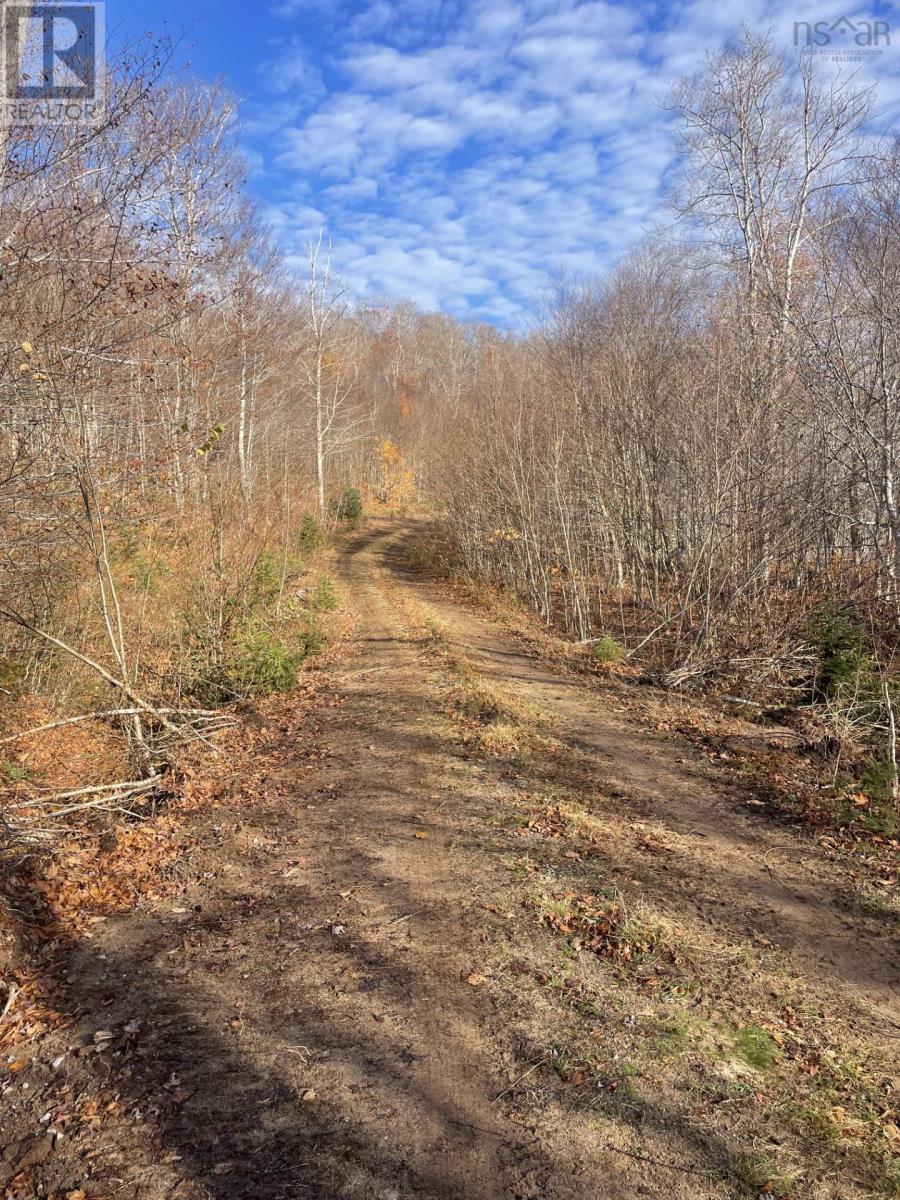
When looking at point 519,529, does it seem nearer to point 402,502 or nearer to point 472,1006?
point 472,1006

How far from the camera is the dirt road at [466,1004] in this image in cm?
271

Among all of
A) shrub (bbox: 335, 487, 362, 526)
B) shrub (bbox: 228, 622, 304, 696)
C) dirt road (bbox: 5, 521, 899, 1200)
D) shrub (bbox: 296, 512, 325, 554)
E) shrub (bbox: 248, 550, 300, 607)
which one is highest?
shrub (bbox: 335, 487, 362, 526)

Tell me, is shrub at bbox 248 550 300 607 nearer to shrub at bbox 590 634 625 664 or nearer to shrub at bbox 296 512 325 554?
shrub at bbox 590 634 625 664

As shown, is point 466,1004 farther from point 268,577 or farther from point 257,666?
point 268,577

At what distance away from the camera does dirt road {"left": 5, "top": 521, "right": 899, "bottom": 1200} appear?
107 inches

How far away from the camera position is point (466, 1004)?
359cm

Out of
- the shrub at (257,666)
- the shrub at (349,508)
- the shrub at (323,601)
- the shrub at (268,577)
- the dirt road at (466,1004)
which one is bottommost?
the dirt road at (466,1004)

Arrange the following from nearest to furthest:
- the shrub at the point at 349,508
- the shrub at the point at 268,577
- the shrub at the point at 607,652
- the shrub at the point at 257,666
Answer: the shrub at the point at 257,666, the shrub at the point at 268,577, the shrub at the point at 607,652, the shrub at the point at 349,508

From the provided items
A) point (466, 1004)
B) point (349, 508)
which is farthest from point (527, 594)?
point (349, 508)

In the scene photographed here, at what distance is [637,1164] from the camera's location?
8.79 feet

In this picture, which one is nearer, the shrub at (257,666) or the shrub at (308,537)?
the shrub at (257,666)

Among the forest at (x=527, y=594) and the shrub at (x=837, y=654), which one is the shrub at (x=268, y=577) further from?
the shrub at (x=837, y=654)

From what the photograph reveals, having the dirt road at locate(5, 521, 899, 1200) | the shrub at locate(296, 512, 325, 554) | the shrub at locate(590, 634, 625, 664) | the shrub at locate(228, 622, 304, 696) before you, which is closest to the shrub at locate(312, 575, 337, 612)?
the shrub at locate(296, 512, 325, 554)

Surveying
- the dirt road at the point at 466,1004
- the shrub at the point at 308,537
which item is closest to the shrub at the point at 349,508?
the shrub at the point at 308,537
